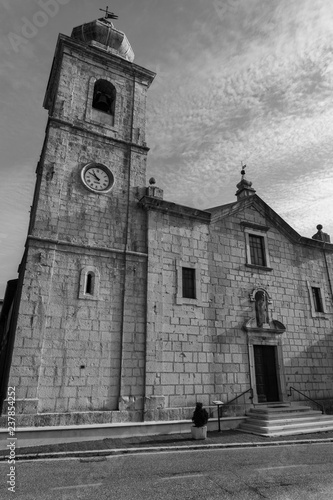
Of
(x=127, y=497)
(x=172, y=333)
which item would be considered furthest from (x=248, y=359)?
(x=127, y=497)

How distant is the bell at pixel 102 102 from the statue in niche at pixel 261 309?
1149 centimetres

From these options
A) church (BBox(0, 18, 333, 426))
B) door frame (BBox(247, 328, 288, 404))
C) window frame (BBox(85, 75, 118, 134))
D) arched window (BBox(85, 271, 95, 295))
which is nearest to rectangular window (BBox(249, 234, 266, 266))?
church (BBox(0, 18, 333, 426))

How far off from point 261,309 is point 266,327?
81 centimetres

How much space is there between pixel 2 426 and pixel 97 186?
8.97 metres

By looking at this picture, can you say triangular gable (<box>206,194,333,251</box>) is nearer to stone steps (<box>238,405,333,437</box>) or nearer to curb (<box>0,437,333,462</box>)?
stone steps (<box>238,405,333,437</box>)

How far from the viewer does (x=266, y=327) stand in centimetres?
1506

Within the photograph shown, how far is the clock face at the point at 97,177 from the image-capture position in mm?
13805

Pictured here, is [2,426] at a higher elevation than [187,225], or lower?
lower

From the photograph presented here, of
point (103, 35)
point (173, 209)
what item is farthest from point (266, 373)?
point (103, 35)

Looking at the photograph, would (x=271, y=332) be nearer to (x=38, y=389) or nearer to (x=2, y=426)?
(x=38, y=389)

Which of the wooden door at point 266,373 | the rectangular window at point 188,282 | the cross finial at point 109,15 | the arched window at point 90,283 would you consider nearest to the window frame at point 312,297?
the wooden door at point 266,373

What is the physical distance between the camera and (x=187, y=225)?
14977 millimetres

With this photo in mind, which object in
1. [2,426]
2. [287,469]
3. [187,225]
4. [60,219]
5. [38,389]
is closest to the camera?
[287,469]

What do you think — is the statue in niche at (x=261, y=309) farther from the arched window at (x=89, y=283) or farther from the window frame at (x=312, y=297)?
the arched window at (x=89, y=283)
